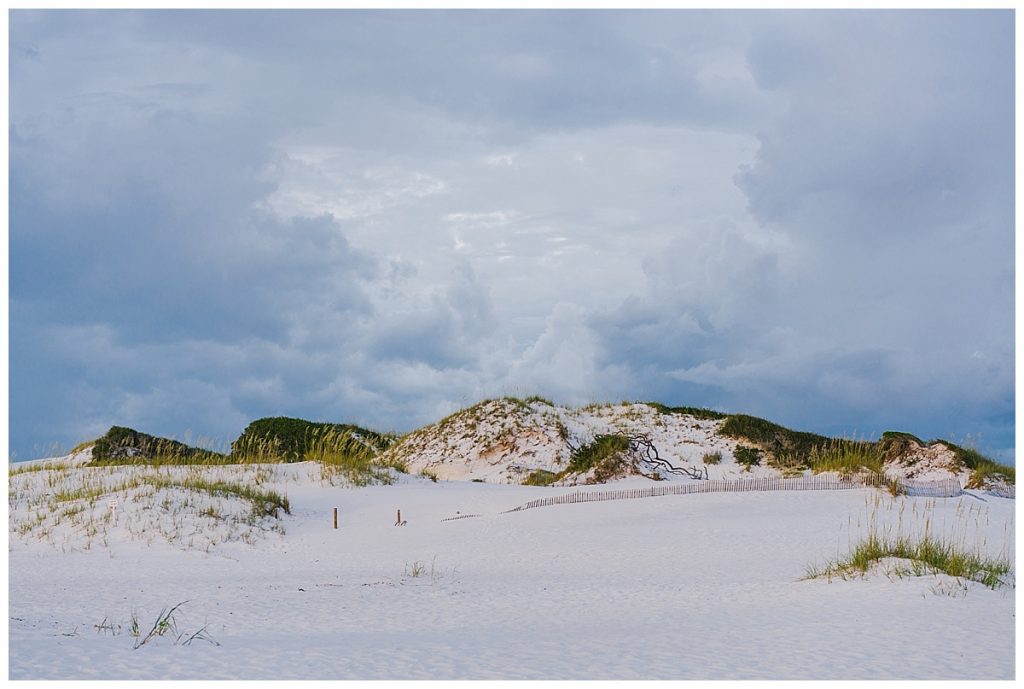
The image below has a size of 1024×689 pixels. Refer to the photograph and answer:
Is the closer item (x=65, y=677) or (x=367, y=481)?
(x=65, y=677)

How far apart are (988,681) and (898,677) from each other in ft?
1.55

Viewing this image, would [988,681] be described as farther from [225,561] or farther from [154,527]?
[154,527]

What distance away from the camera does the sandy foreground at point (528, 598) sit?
17.3 ft

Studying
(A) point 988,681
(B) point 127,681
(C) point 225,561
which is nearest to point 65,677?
(B) point 127,681

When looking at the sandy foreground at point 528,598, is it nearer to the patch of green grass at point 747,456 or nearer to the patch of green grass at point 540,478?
the patch of green grass at point 540,478

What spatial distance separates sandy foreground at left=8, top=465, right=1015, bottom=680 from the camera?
527cm

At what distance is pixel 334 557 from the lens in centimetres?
1162

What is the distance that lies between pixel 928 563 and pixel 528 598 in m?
3.56

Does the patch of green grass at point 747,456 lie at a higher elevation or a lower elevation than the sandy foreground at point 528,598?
higher

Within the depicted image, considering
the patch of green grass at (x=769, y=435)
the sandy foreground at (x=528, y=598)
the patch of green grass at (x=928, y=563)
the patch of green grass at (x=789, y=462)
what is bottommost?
the sandy foreground at (x=528, y=598)

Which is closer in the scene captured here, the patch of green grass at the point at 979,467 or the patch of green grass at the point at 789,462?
the patch of green grass at the point at 979,467

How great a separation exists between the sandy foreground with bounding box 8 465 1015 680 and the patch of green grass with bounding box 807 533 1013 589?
0.62 feet

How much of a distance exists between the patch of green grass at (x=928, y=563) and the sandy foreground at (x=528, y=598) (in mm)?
188

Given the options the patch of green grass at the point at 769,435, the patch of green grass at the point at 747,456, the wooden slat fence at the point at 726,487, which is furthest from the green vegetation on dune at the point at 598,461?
the wooden slat fence at the point at 726,487
